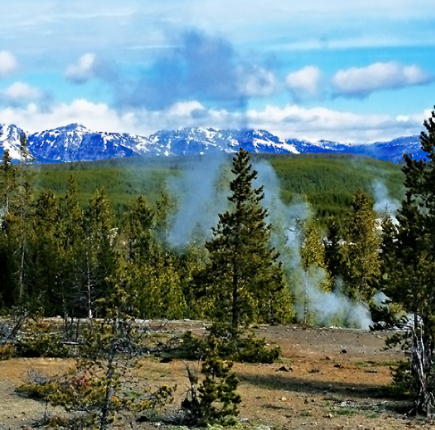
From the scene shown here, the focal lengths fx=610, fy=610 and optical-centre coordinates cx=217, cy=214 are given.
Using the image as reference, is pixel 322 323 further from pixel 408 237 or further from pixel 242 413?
pixel 242 413

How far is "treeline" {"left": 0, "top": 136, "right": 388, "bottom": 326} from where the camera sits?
110 feet

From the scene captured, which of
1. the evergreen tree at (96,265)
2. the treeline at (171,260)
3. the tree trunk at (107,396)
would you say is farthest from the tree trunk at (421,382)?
the evergreen tree at (96,265)

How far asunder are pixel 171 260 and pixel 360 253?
2021cm

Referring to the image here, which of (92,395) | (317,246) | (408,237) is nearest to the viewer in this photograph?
(92,395)

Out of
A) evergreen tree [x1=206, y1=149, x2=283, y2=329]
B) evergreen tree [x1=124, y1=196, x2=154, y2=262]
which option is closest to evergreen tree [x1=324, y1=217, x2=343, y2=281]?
evergreen tree [x1=124, y1=196, x2=154, y2=262]

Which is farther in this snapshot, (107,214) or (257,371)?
(107,214)

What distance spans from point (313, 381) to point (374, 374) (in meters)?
3.67

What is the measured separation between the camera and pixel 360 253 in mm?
65312

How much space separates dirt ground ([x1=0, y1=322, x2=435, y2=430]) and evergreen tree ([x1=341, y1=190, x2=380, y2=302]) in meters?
27.1

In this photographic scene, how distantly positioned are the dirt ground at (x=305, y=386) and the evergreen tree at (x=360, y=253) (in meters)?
27.1

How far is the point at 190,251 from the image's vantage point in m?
70.1

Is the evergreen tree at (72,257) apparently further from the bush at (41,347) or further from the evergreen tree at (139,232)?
the evergreen tree at (139,232)

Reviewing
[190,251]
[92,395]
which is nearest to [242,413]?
[92,395]

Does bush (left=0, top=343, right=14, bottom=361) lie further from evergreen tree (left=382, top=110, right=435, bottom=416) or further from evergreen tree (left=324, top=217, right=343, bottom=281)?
evergreen tree (left=324, top=217, right=343, bottom=281)
